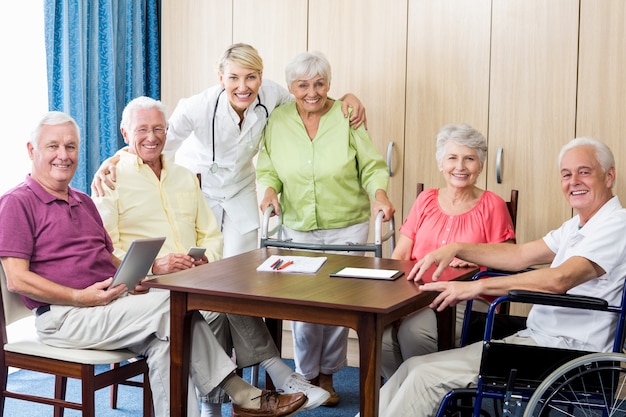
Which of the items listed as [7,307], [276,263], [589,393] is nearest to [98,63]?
[7,307]

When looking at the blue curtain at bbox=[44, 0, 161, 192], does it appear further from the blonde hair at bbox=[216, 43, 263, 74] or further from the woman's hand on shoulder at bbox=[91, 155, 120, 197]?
the woman's hand on shoulder at bbox=[91, 155, 120, 197]

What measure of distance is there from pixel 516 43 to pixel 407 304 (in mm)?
2049

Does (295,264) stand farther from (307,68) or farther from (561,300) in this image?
(307,68)

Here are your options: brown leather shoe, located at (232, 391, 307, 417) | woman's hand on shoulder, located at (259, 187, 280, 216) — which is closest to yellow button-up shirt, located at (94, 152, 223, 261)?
woman's hand on shoulder, located at (259, 187, 280, 216)

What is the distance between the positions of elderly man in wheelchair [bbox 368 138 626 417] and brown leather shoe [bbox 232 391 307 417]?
0.29 metres

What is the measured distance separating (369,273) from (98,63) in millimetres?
2217

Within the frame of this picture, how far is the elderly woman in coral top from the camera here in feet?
10.0

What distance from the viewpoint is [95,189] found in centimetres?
297

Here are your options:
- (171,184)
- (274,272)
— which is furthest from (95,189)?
(274,272)

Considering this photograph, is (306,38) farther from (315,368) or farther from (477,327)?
(477,327)

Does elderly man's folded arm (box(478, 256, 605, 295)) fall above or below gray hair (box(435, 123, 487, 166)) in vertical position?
below

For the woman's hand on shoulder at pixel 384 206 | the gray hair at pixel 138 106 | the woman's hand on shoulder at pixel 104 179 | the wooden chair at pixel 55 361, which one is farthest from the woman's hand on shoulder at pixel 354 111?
the wooden chair at pixel 55 361

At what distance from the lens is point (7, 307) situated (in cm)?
256

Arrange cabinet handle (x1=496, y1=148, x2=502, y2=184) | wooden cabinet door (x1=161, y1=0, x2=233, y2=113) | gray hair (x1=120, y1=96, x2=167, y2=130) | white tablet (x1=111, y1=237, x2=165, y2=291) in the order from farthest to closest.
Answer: wooden cabinet door (x1=161, y1=0, x2=233, y2=113) → cabinet handle (x1=496, y1=148, x2=502, y2=184) → gray hair (x1=120, y1=96, x2=167, y2=130) → white tablet (x1=111, y1=237, x2=165, y2=291)
